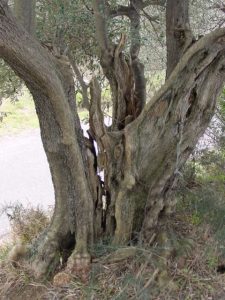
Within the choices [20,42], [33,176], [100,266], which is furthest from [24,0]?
[33,176]

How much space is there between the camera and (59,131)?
3.35 meters

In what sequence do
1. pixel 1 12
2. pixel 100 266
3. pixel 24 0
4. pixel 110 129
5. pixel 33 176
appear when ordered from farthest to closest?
pixel 33 176, pixel 110 129, pixel 100 266, pixel 24 0, pixel 1 12

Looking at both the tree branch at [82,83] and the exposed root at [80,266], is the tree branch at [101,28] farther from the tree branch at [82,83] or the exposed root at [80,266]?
the exposed root at [80,266]

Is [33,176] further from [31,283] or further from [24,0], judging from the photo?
[24,0]

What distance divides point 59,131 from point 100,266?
1162 mm

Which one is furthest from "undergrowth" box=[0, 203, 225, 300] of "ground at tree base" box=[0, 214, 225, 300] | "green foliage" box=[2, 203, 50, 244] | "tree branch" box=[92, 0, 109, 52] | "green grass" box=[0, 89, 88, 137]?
"green grass" box=[0, 89, 88, 137]

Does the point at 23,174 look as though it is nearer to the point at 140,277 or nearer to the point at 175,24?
the point at 175,24

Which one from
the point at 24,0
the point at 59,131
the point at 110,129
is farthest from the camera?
the point at 110,129

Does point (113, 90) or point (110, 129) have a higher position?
point (113, 90)

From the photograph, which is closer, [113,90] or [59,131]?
[59,131]

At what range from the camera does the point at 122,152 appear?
370 centimetres

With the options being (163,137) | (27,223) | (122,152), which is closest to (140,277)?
(122,152)

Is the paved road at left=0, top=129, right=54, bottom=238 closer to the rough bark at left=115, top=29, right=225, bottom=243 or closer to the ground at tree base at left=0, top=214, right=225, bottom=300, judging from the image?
the ground at tree base at left=0, top=214, right=225, bottom=300

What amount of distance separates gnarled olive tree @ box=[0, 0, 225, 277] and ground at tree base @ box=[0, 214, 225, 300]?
0.44 feet
